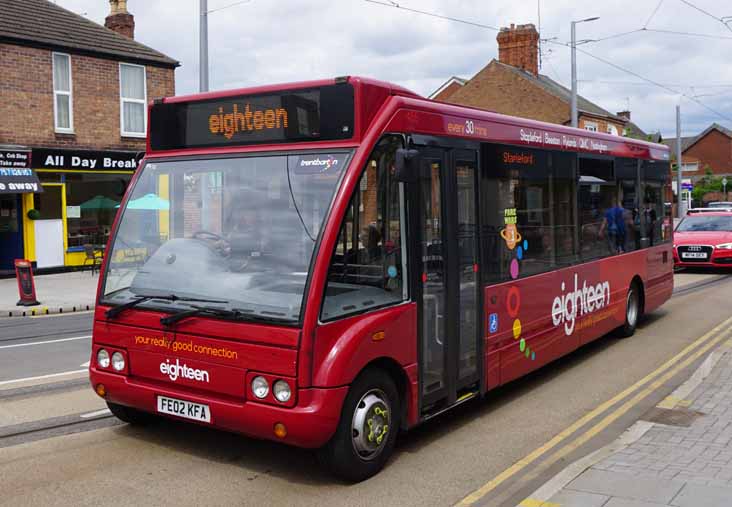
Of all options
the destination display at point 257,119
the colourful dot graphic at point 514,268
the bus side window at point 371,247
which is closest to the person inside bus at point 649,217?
the colourful dot graphic at point 514,268

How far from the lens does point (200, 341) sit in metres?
5.17

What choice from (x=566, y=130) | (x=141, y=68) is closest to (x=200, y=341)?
(x=566, y=130)

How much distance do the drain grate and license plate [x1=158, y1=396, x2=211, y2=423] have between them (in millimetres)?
3897

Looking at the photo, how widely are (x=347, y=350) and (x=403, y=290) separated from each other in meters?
0.82

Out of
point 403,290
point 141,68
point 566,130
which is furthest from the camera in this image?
point 141,68

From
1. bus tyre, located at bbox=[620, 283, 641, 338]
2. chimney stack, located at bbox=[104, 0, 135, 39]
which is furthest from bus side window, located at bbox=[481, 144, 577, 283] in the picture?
chimney stack, located at bbox=[104, 0, 135, 39]

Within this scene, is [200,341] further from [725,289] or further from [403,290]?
[725,289]

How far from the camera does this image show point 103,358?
18.9ft

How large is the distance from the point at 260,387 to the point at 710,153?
9892cm

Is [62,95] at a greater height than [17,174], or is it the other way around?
[62,95]

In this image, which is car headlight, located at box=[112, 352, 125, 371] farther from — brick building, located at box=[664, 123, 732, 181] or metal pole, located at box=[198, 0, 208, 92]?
brick building, located at box=[664, 123, 732, 181]

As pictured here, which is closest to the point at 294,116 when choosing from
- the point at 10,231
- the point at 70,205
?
the point at 10,231

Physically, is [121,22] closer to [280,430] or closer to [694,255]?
[694,255]

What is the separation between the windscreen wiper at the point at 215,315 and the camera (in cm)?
493
